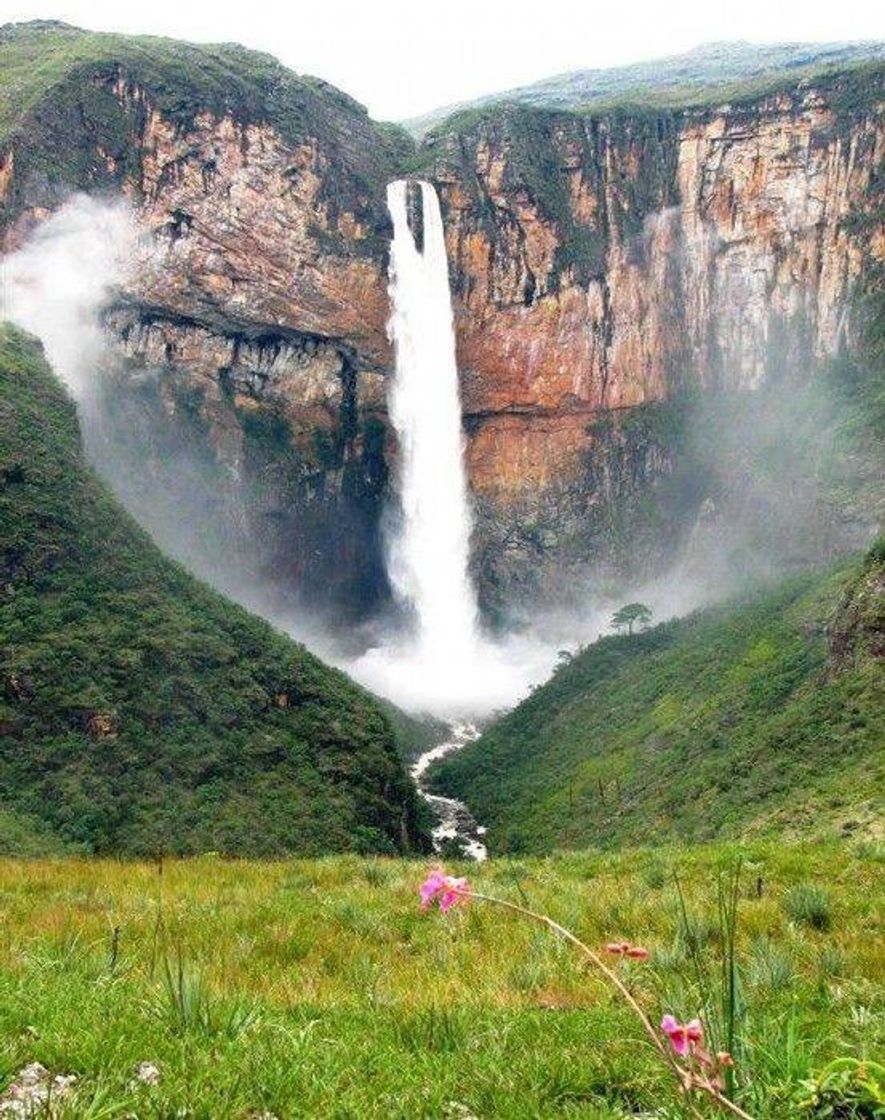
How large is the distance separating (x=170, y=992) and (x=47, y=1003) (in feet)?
1.71

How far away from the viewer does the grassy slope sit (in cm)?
2161

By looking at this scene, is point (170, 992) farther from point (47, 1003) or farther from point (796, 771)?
point (796, 771)

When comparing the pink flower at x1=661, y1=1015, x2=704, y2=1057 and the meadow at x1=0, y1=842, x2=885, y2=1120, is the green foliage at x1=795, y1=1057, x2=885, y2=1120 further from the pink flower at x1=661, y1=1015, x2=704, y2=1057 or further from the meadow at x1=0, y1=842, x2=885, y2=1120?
the pink flower at x1=661, y1=1015, x2=704, y2=1057

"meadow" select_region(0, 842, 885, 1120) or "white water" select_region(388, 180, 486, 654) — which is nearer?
"meadow" select_region(0, 842, 885, 1120)

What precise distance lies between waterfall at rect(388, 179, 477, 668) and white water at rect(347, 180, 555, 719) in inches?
2.6

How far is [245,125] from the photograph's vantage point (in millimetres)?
51719

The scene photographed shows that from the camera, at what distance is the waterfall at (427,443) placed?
5600 centimetres

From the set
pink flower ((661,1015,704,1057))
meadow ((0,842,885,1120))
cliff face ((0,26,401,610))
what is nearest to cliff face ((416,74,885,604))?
cliff face ((0,26,401,610))

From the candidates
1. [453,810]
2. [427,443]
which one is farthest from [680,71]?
[453,810]

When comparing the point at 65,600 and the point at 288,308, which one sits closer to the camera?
the point at 65,600

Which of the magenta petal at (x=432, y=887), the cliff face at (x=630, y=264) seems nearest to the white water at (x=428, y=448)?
the cliff face at (x=630, y=264)

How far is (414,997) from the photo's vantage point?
3289 millimetres

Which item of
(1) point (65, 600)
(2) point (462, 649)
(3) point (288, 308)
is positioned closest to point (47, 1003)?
(1) point (65, 600)

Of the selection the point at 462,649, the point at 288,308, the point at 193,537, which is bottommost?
the point at 462,649
